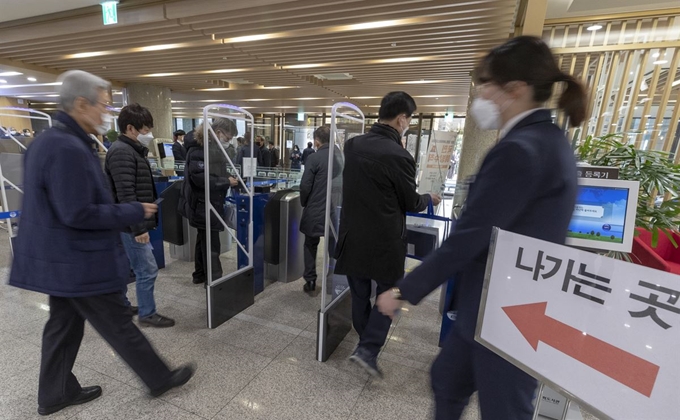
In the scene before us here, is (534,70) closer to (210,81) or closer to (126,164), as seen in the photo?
(126,164)

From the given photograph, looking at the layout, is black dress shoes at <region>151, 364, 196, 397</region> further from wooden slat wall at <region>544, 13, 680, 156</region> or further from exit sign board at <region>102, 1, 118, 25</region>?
exit sign board at <region>102, 1, 118, 25</region>

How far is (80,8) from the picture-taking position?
502 cm

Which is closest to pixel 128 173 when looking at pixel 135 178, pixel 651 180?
pixel 135 178

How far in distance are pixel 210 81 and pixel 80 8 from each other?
425 centimetres

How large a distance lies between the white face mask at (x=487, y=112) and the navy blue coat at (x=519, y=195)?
115 mm

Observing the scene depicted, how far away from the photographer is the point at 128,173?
2051 mm

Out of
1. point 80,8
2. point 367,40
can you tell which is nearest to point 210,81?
point 80,8

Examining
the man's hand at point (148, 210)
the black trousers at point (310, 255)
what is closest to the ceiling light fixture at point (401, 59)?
the black trousers at point (310, 255)

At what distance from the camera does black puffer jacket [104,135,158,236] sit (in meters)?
2.04

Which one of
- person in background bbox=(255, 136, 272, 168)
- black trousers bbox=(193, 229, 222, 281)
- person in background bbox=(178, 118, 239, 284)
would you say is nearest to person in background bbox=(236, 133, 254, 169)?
person in background bbox=(178, 118, 239, 284)

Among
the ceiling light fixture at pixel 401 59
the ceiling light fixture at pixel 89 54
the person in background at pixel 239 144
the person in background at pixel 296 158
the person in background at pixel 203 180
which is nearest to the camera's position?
the person in background at pixel 203 180

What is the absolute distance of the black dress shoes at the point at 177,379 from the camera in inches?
64.5

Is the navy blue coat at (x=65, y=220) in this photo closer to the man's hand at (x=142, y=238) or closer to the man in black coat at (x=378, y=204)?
the man's hand at (x=142, y=238)

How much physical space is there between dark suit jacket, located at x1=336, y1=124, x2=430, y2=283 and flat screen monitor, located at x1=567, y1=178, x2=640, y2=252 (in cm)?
74
